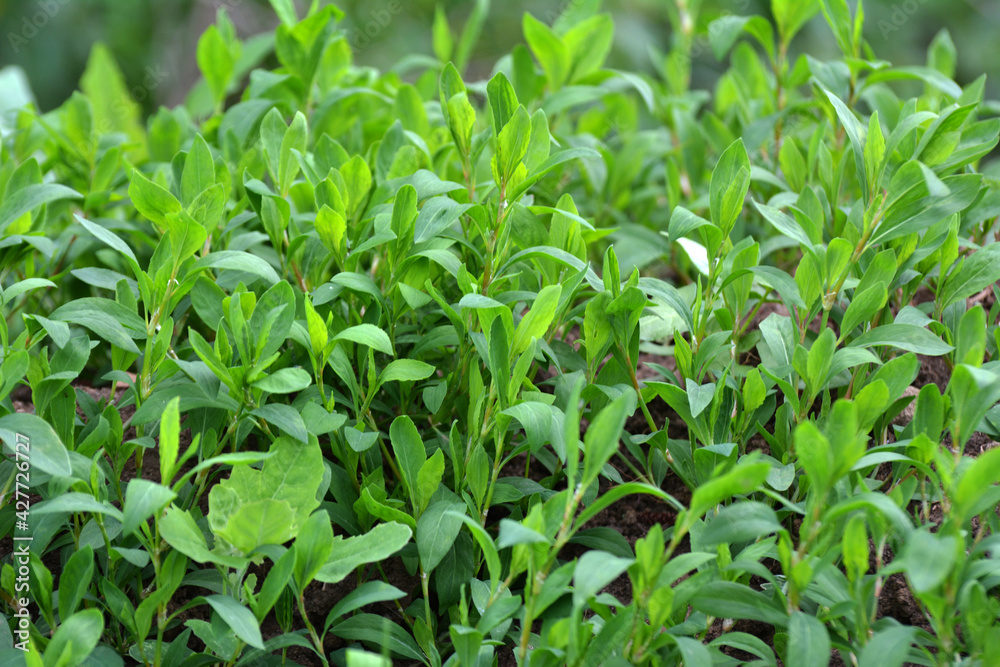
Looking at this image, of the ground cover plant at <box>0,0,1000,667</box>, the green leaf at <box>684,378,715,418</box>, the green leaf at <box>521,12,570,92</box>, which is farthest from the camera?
the green leaf at <box>521,12,570,92</box>

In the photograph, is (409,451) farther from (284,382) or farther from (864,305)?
(864,305)

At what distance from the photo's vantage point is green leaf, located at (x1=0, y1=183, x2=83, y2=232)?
1017 mm

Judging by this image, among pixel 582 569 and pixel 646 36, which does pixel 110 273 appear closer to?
pixel 582 569

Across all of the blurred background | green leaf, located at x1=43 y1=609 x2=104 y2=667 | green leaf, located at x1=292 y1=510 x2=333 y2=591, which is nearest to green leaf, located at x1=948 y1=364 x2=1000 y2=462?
green leaf, located at x1=292 y1=510 x2=333 y2=591

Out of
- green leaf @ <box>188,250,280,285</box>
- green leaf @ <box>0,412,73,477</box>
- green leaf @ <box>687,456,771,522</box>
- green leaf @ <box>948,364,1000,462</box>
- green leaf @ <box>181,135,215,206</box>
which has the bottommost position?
green leaf @ <box>948,364,1000,462</box>

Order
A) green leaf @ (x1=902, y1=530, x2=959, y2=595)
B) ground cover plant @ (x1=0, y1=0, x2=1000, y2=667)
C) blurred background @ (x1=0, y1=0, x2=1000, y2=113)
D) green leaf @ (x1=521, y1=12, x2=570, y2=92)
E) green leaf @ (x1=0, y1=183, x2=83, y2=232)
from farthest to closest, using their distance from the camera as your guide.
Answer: blurred background @ (x1=0, y1=0, x2=1000, y2=113) → green leaf @ (x1=521, y1=12, x2=570, y2=92) → green leaf @ (x1=0, y1=183, x2=83, y2=232) → ground cover plant @ (x1=0, y1=0, x2=1000, y2=667) → green leaf @ (x1=902, y1=530, x2=959, y2=595)

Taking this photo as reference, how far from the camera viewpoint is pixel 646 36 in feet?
14.5

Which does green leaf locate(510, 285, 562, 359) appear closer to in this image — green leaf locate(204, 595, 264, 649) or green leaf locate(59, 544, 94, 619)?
green leaf locate(204, 595, 264, 649)

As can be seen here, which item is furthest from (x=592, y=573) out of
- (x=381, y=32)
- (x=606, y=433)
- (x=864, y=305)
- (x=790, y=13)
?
(x=381, y=32)

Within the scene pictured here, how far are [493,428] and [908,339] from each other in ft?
1.49

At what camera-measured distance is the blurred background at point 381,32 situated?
429cm

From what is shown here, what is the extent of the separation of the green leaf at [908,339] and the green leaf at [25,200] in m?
1.01

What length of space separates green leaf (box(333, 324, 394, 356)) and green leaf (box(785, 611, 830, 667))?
45 cm

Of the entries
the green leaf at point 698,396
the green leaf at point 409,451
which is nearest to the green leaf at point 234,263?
the green leaf at point 409,451
